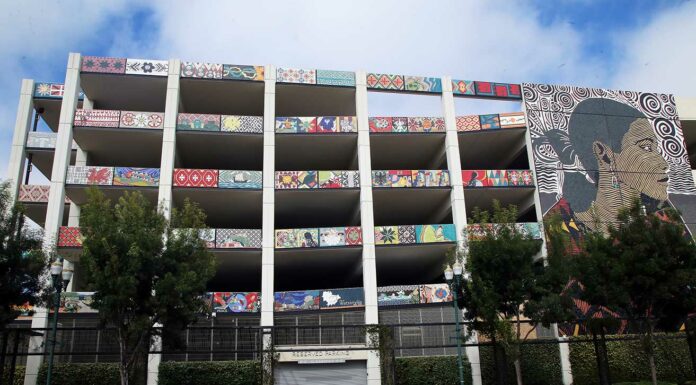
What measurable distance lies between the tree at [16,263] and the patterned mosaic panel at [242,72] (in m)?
15.4

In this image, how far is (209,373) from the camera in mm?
28578

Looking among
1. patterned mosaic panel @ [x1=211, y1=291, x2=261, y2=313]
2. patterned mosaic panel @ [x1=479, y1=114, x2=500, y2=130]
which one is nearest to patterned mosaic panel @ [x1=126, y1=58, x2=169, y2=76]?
patterned mosaic panel @ [x1=211, y1=291, x2=261, y2=313]

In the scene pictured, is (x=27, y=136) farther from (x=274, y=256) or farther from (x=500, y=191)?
(x=500, y=191)

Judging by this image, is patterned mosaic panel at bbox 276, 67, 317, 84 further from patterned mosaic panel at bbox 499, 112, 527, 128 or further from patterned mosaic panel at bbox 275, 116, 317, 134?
patterned mosaic panel at bbox 499, 112, 527, 128

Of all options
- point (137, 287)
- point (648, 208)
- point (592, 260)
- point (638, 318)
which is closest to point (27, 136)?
point (137, 287)

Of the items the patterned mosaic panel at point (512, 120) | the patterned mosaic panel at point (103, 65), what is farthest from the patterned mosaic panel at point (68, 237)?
the patterned mosaic panel at point (512, 120)

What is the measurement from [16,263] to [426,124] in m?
23.0

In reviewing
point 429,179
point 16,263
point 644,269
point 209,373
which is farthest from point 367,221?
point 16,263

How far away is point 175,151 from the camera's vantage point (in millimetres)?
34344

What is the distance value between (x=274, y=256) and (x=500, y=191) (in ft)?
46.8

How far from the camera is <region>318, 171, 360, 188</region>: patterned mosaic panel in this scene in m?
33.8

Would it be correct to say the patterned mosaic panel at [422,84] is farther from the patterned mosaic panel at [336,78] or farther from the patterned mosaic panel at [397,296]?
the patterned mosaic panel at [397,296]

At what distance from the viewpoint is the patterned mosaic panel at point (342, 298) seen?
3159cm

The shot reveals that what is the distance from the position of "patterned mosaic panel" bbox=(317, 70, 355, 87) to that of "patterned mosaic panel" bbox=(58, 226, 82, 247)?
16248mm
